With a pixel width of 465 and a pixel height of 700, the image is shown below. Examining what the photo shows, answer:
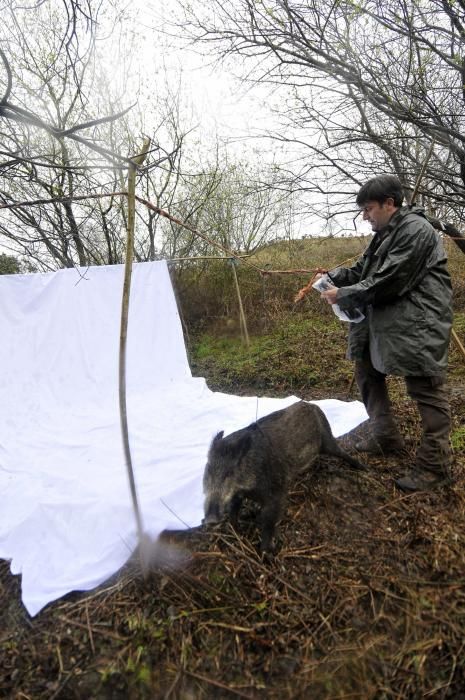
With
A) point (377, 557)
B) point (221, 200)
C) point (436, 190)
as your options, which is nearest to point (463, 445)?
point (377, 557)

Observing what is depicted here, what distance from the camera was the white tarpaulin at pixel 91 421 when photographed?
7.97ft

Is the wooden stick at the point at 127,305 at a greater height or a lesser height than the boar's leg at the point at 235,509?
greater

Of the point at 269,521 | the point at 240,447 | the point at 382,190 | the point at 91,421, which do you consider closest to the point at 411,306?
the point at 382,190

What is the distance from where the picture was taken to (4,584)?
7.39ft

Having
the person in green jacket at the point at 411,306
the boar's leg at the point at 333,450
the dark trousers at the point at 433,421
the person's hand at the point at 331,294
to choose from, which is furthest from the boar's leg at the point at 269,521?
the person's hand at the point at 331,294

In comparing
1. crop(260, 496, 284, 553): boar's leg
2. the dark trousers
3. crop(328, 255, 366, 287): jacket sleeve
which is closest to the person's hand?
crop(328, 255, 366, 287): jacket sleeve

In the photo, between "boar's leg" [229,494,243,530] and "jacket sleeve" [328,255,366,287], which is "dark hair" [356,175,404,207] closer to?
"jacket sleeve" [328,255,366,287]

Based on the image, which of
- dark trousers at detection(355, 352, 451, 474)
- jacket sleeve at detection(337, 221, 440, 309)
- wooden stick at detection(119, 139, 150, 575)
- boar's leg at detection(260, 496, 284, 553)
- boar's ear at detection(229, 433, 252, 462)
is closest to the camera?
wooden stick at detection(119, 139, 150, 575)

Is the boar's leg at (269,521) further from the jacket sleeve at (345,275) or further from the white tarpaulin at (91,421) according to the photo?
the jacket sleeve at (345,275)

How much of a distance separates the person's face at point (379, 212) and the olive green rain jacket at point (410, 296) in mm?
52

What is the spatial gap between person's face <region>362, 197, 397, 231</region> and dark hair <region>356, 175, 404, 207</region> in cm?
2

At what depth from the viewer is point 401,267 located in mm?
2375

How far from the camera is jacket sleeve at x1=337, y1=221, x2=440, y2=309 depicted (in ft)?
7.80

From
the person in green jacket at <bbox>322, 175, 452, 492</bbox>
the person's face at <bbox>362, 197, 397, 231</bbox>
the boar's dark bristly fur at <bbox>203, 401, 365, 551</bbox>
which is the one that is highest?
the person's face at <bbox>362, 197, 397, 231</bbox>
